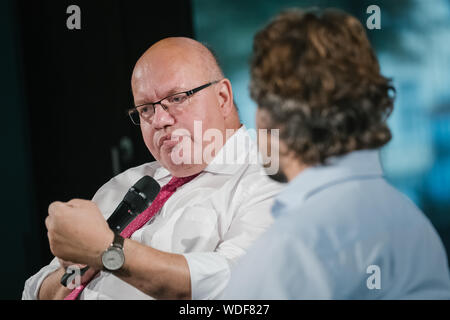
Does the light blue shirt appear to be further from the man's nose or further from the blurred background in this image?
the blurred background

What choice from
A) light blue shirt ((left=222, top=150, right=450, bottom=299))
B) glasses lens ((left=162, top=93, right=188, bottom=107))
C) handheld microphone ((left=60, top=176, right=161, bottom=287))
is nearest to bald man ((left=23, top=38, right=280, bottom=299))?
glasses lens ((left=162, top=93, right=188, bottom=107))

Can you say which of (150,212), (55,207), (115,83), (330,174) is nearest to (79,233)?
(55,207)

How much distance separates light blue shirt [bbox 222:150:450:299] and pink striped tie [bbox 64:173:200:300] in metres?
0.59

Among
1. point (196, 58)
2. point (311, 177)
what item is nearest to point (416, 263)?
point (311, 177)

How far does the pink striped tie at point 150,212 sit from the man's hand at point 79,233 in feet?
0.87

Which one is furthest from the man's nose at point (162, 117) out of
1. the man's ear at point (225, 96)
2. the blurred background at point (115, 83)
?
the blurred background at point (115, 83)

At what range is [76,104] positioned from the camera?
2211 millimetres

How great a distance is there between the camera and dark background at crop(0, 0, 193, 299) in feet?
7.07

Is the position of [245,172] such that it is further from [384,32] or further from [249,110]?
[384,32]

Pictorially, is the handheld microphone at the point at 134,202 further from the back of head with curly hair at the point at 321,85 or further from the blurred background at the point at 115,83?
the blurred background at the point at 115,83

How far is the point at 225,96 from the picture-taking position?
5.04 ft

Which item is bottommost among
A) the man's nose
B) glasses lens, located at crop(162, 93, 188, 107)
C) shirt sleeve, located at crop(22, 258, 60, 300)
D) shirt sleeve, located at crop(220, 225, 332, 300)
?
shirt sleeve, located at crop(22, 258, 60, 300)

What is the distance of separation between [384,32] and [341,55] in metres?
1.49

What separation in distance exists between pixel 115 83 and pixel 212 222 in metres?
1.03
